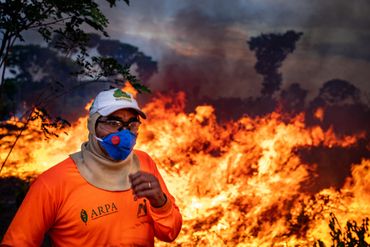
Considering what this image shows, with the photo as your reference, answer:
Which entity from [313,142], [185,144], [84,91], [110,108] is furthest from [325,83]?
[84,91]

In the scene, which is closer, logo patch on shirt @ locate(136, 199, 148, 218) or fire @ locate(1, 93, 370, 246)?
logo patch on shirt @ locate(136, 199, 148, 218)

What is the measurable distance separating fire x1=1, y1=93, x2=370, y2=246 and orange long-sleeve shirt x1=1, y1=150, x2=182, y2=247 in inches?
158

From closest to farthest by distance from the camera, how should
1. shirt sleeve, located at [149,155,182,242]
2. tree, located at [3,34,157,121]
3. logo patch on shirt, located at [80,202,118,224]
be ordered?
logo patch on shirt, located at [80,202,118,224] < shirt sleeve, located at [149,155,182,242] < tree, located at [3,34,157,121]

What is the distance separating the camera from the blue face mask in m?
2.36

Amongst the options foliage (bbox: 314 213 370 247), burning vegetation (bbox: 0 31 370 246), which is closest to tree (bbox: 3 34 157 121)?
burning vegetation (bbox: 0 31 370 246)

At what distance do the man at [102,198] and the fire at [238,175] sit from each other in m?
3.91

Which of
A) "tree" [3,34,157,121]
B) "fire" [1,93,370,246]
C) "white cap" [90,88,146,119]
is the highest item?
"tree" [3,34,157,121]

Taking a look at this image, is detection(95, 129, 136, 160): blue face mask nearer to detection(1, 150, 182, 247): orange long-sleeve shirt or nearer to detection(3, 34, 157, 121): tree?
detection(1, 150, 182, 247): orange long-sleeve shirt

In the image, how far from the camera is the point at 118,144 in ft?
7.73

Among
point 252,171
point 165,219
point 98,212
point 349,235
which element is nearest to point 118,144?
point 98,212

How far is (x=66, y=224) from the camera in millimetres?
2203

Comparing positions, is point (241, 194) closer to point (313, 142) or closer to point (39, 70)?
point (313, 142)

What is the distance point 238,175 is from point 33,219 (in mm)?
9142

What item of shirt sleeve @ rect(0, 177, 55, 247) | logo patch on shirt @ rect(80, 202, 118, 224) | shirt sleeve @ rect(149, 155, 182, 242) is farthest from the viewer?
shirt sleeve @ rect(149, 155, 182, 242)
